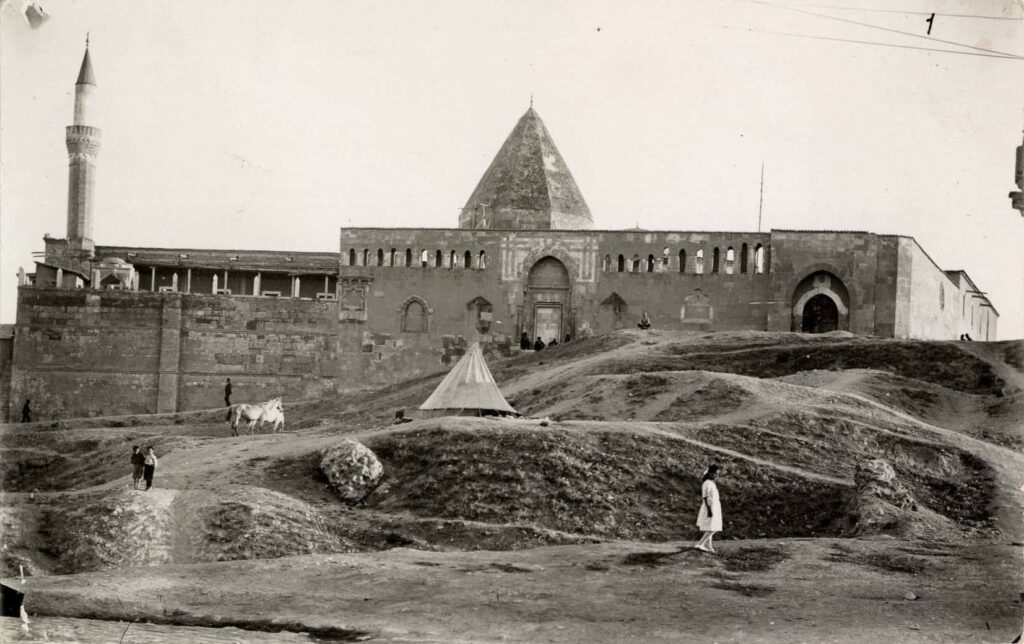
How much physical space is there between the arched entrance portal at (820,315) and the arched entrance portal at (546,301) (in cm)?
775

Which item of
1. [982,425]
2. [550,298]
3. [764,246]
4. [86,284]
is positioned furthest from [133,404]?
[982,425]

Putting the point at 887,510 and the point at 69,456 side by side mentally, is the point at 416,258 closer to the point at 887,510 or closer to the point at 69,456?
the point at 69,456

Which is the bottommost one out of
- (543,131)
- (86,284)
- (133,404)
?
(133,404)

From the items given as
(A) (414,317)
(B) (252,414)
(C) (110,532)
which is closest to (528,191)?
(A) (414,317)

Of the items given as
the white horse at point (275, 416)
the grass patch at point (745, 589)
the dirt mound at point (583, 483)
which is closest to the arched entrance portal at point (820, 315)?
the white horse at point (275, 416)

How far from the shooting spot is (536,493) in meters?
20.3

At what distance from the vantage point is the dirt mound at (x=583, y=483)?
19.9 meters

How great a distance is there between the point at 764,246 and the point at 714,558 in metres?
28.8

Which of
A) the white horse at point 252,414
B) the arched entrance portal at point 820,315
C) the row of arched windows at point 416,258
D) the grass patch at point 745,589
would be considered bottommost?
the grass patch at point 745,589

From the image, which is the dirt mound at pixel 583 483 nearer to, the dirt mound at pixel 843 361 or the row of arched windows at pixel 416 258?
the dirt mound at pixel 843 361

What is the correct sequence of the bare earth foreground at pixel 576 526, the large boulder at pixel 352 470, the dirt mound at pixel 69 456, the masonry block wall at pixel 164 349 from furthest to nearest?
the masonry block wall at pixel 164 349 < the dirt mound at pixel 69 456 < the large boulder at pixel 352 470 < the bare earth foreground at pixel 576 526

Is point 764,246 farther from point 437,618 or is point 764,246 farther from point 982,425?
point 437,618

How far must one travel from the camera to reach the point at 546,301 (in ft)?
153

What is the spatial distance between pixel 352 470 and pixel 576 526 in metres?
3.65
